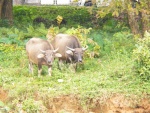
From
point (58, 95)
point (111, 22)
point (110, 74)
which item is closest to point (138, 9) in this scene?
point (110, 74)

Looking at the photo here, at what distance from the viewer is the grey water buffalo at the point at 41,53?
434 inches

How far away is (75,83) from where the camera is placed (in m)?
10.7

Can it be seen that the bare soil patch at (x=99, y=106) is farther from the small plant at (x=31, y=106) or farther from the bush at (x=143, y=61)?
the bush at (x=143, y=61)

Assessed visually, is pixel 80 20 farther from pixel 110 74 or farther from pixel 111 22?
pixel 110 74

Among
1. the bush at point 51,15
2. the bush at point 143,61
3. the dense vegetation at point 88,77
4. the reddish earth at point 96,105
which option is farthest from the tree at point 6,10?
the reddish earth at point 96,105

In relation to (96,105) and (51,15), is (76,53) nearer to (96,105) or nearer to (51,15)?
(96,105)

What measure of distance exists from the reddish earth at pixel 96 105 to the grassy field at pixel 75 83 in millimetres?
85

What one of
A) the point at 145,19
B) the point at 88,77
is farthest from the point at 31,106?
the point at 145,19

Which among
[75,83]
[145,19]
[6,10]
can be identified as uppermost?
[145,19]

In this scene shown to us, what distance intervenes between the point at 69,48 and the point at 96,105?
2342 millimetres

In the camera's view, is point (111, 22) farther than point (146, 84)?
Yes

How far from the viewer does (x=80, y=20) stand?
22.8m

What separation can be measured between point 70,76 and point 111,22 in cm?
1007

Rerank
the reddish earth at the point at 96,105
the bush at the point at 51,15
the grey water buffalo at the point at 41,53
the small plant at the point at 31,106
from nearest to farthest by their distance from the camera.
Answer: the small plant at the point at 31,106, the reddish earth at the point at 96,105, the grey water buffalo at the point at 41,53, the bush at the point at 51,15
